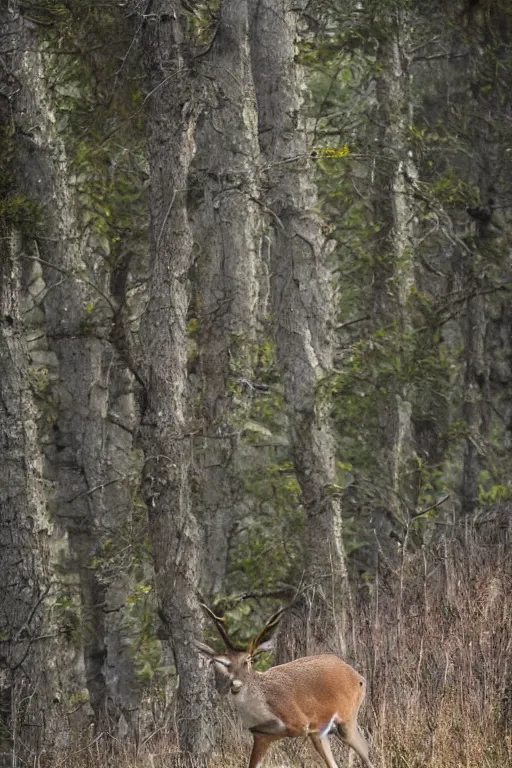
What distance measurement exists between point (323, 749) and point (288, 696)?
0.36 metres

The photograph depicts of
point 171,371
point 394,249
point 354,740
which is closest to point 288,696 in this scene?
point 354,740

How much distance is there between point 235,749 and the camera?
393 inches

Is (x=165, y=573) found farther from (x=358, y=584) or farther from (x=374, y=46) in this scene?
(x=374, y=46)

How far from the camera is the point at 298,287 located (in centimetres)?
1606

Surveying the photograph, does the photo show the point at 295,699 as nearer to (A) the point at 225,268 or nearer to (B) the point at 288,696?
(B) the point at 288,696

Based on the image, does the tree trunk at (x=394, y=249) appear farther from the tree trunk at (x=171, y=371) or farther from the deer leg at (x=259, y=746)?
the deer leg at (x=259, y=746)

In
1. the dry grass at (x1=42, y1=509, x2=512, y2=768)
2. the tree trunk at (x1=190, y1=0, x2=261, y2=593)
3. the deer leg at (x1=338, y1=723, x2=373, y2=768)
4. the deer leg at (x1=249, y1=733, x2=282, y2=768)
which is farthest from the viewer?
the tree trunk at (x1=190, y1=0, x2=261, y2=593)

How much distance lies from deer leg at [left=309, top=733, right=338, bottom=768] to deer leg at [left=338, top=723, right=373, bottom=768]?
7.0 inches

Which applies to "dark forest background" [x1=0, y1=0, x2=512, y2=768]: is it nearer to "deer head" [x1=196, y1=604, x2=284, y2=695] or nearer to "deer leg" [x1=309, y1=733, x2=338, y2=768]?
"deer leg" [x1=309, y1=733, x2=338, y2=768]

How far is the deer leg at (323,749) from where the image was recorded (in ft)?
25.0

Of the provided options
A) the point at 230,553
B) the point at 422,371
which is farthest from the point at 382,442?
the point at 230,553

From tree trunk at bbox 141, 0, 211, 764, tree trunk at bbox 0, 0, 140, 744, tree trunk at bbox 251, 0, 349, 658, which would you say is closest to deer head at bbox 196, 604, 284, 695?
tree trunk at bbox 141, 0, 211, 764

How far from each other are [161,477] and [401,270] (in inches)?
290

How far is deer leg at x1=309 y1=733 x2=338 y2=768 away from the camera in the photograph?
761 centimetres
